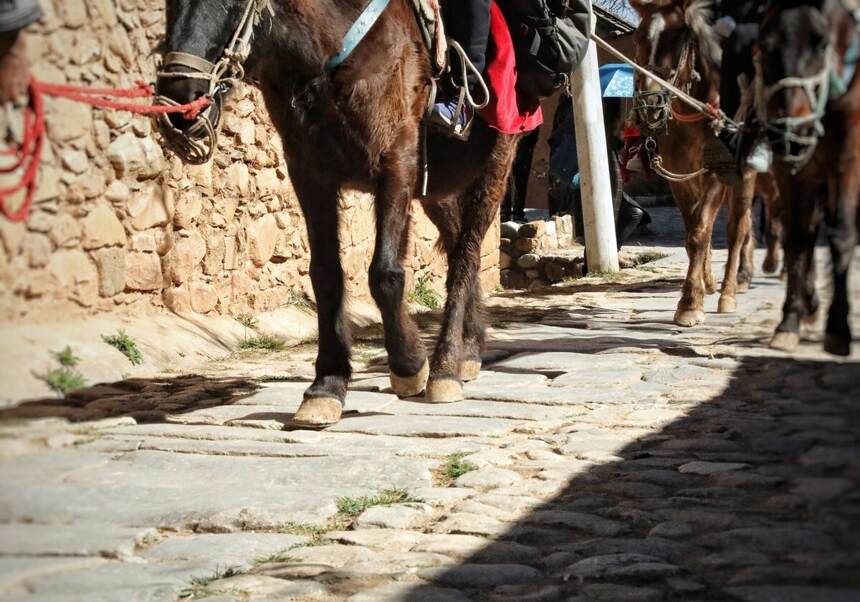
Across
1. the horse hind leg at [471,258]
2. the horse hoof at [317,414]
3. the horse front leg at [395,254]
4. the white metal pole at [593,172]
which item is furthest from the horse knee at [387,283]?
the white metal pole at [593,172]

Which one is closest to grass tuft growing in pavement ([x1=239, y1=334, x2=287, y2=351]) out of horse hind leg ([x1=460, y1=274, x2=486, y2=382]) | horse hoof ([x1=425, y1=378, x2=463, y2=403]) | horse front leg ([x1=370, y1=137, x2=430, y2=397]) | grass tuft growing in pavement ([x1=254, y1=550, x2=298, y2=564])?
horse hind leg ([x1=460, y1=274, x2=486, y2=382])

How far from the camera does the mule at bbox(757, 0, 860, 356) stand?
63 cm

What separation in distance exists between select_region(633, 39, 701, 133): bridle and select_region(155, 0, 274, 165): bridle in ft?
1.29

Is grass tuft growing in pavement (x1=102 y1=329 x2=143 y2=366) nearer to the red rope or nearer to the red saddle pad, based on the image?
the red rope

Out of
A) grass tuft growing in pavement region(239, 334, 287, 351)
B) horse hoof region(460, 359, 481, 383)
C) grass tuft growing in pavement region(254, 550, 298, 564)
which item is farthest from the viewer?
grass tuft growing in pavement region(239, 334, 287, 351)

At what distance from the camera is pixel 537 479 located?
3.19m

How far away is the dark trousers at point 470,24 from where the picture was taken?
4.00m

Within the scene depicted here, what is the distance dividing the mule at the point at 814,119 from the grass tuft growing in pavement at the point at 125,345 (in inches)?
15.9

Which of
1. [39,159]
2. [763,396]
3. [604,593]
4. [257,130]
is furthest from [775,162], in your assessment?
[257,130]

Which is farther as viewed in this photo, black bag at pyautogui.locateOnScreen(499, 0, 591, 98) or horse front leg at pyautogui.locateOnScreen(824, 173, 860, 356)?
black bag at pyautogui.locateOnScreen(499, 0, 591, 98)

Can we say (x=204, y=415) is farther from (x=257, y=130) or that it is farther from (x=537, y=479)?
(x=257, y=130)

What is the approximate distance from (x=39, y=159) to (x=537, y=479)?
8.86 ft

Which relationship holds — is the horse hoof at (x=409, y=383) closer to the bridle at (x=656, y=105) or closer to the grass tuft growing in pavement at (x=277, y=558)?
the grass tuft growing in pavement at (x=277, y=558)

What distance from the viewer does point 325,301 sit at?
13.3 ft
